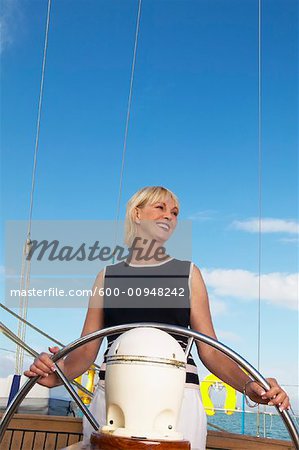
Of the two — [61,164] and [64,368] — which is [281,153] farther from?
[64,368]

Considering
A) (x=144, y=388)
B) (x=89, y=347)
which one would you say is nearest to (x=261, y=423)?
(x=89, y=347)

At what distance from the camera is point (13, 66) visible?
8.84 meters

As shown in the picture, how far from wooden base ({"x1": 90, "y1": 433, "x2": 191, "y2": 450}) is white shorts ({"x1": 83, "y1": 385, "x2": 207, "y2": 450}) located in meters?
0.44

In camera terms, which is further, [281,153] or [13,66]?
[281,153]

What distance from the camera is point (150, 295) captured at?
1.24 m

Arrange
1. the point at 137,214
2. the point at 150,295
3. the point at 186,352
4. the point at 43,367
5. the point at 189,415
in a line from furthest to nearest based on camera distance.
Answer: the point at 137,214 → the point at 150,295 → the point at 189,415 → the point at 43,367 → the point at 186,352

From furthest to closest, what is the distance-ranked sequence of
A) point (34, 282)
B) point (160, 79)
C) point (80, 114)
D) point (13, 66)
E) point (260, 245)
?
1. point (160, 79)
2. point (80, 114)
3. point (13, 66)
4. point (34, 282)
5. point (260, 245)

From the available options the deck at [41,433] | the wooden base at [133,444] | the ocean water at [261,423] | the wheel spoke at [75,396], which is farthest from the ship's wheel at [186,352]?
the deck at [41,433]

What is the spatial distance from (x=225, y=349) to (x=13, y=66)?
8.61 m

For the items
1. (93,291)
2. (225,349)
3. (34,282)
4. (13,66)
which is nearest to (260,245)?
(34,282)

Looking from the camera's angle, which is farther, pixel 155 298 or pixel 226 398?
pixel 226 398

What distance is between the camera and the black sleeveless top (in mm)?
1247

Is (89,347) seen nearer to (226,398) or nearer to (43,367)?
(43,367)

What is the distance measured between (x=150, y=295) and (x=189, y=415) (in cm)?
25
